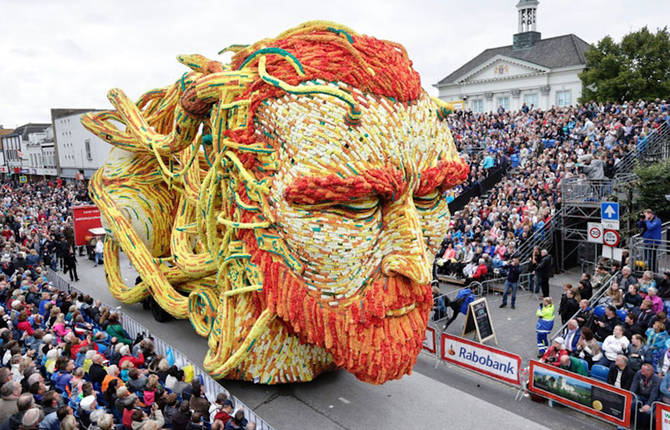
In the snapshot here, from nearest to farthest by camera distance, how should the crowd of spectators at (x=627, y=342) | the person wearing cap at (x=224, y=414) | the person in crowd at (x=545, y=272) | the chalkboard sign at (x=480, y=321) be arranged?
the person wearing cap at (x=224, y=414), the crowd of spectators at (x=627, y=342), the chalkboard sign at (x=480, y=321), the person in crowd at (x=545, y=272)

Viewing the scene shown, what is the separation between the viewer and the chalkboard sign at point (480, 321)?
10.0m

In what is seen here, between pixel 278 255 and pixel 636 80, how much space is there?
3672 centimetres

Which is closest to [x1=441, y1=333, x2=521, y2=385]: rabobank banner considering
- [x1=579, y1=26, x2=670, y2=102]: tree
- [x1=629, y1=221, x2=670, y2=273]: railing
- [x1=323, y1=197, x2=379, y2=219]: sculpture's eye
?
[x1=323, y1=197, x2=379, y2=219]: sculpture's eye

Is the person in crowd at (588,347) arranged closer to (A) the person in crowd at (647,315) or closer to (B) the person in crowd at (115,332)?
(A) the person in crowd at (647,315)

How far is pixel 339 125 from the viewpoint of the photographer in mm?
5793

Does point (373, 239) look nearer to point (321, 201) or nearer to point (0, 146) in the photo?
point (321, 201)

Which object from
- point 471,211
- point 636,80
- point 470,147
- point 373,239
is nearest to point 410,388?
point 373,239

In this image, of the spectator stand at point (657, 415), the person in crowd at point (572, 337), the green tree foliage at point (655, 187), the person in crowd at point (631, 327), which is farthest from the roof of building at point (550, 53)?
the spectator stand at point (657, 415)

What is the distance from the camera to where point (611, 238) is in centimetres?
1159

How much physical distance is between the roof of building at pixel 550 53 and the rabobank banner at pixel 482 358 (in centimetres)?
4380

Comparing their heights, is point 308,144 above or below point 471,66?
below

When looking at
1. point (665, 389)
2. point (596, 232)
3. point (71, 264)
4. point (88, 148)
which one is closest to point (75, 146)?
point (88, 148)

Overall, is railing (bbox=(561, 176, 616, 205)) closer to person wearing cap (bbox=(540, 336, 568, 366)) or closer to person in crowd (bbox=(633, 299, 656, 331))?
person in crowd (bbox=(633, 299, 656, 331))

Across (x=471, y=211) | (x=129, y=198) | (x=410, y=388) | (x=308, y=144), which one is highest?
(x=308, y=144)
